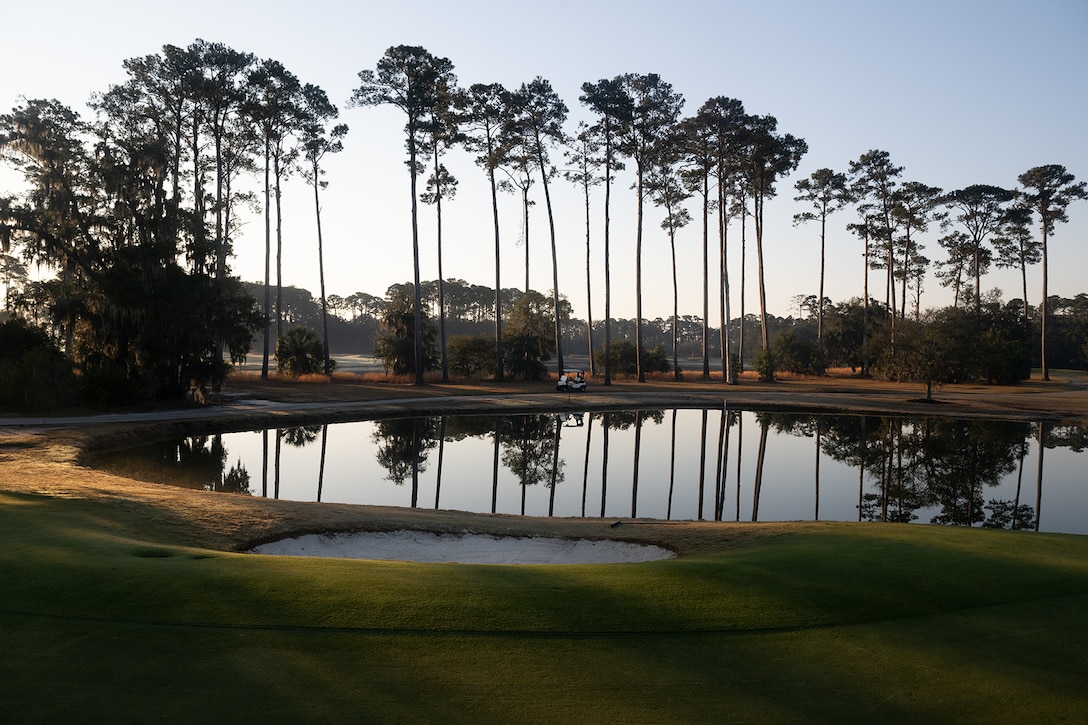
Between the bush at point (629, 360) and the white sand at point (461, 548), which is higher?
the bush at point (629, 360)

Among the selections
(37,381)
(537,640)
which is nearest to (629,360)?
(37,381)

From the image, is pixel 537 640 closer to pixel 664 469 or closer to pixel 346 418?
pixel 664 469

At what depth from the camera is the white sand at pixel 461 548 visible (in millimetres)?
12164

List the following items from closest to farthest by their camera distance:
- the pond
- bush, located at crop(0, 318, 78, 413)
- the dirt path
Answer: the dirt path
the pond
bush, located at crop(0, 318, 78, 413)

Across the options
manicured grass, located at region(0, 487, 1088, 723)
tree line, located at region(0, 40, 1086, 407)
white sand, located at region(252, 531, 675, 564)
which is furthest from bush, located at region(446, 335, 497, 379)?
manicured grass, located at region(0, 487, 1088, 723)

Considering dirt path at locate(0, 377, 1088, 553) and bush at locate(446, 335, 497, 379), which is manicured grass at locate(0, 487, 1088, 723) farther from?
bush at locate(446, 335, 497, 379)

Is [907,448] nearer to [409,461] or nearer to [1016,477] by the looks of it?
[1016,477]

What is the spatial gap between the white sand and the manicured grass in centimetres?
402

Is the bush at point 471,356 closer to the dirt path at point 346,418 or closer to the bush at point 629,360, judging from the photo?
the dirt path at point 346,418

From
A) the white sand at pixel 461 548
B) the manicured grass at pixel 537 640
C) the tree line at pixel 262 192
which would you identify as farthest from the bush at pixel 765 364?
the manicured grass at pixel 537 640

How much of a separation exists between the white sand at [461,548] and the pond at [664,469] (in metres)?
4.37

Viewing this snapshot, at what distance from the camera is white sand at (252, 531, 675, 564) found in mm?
12164

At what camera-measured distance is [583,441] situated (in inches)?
1115

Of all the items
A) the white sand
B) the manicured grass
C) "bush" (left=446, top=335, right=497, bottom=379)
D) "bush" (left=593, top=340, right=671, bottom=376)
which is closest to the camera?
the manicured grass
